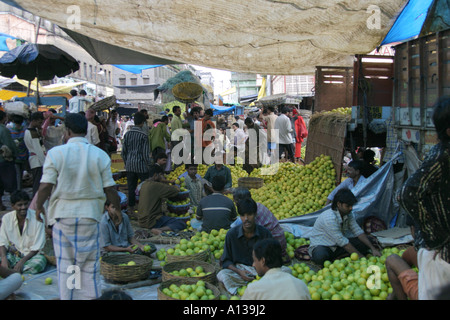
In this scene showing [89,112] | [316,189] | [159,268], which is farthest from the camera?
[89,112]

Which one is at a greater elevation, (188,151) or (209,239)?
(188,151)

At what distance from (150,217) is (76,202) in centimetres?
321

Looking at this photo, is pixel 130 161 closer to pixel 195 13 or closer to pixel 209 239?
pixel 209 239

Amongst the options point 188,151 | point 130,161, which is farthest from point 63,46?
point 130,161

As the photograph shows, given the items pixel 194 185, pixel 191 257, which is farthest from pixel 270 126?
pixel 191 257

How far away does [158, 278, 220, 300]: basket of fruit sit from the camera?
3787 millimetres

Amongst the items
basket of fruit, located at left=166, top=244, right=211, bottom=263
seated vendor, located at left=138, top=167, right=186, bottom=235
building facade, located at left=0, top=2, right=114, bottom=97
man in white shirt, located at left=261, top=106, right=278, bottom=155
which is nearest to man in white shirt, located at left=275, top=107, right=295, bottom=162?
man in white shirt, located at left=261, top=106, right=278, bottom=155

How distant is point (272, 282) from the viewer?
272 cm

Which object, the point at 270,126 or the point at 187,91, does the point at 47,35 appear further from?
the point at 270,126

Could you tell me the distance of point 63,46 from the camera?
112ft

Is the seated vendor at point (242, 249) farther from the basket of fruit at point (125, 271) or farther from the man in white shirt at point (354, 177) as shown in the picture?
the man in white shirt at point (354, 177)

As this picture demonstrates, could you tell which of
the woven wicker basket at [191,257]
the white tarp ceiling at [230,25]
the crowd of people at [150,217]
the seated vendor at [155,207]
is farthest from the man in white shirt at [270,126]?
the woven wicker basket at [191,257]

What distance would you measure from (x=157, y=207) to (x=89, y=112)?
2.84 meters

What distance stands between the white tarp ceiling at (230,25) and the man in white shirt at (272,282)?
3.47 m
